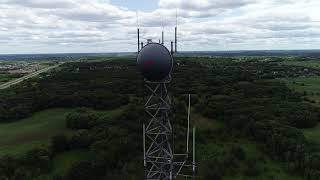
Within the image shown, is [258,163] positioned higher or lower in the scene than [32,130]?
lower

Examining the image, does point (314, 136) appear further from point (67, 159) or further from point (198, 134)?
point (67, 159)

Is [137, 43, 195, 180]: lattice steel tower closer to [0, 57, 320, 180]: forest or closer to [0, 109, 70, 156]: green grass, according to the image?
[0, 57, 320, 180]: forest

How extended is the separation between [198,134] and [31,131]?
21929mm

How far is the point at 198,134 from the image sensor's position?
173 feet

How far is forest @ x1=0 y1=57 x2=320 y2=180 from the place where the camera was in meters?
41.7

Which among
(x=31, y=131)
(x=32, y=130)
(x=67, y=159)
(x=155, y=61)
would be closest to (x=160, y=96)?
(x=155, y=61)

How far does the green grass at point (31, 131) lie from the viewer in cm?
4954

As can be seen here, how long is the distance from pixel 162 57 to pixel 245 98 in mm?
57033

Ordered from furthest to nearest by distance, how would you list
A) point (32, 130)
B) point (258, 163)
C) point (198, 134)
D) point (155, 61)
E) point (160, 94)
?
point (32, 130) < point (198, 134) < point (258, 163) < point (160, 94) < point (155, 61)

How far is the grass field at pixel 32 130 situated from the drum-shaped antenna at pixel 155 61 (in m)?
31.6

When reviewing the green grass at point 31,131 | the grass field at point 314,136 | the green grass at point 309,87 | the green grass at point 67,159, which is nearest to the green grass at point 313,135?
the grass field at point 314,136

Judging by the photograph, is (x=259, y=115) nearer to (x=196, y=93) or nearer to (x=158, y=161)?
(x=196, y=93)

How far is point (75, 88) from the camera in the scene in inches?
3410

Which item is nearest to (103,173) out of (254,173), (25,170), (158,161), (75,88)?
(25,170)
